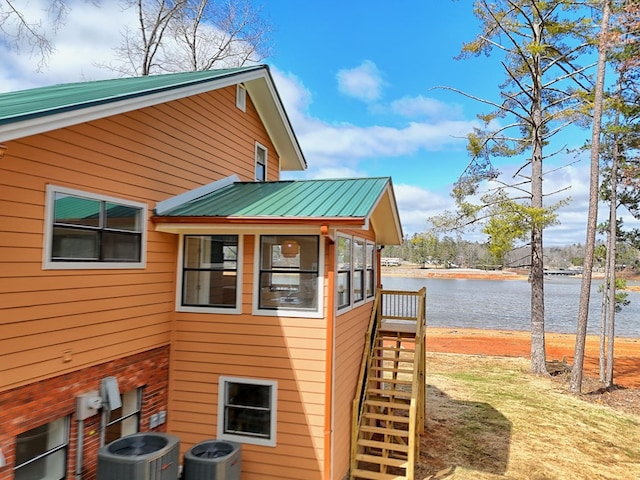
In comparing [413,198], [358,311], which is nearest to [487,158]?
[358,311]

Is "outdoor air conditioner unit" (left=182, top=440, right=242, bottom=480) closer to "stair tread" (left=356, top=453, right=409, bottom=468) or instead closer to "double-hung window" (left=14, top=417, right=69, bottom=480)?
"double-hung window" (left=14, top=417, right=69, bottom=480)

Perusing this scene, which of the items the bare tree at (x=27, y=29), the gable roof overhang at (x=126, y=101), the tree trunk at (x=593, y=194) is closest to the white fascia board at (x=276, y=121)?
the gable roof overhang at (x=126, y=101)

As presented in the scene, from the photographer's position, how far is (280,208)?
604 centimetres

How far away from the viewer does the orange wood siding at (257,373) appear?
19.1 ft

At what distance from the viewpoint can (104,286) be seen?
16.8 feet

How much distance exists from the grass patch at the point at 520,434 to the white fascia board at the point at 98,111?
756 cm

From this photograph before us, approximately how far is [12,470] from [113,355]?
1532 mm

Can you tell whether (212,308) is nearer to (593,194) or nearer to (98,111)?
(98,111)

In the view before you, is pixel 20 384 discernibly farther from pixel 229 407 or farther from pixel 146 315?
pixel 229 407

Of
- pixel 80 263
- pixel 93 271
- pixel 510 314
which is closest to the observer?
pixel 80 263

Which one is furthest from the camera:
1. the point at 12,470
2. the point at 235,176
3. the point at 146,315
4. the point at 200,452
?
the point at 235,176

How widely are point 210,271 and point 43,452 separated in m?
3.06

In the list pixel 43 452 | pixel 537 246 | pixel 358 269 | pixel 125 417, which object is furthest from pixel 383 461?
pixel 537 246

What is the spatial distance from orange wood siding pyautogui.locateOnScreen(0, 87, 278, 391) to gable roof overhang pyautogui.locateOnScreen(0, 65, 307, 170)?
13.0 inches
